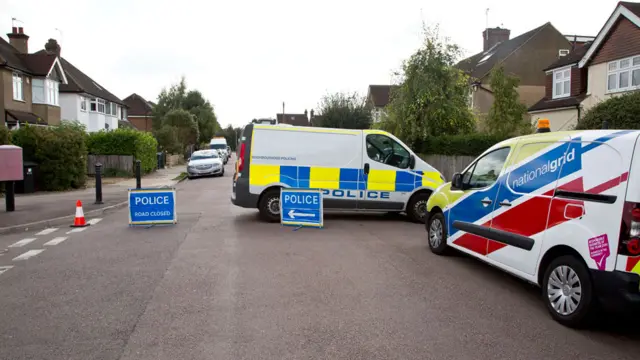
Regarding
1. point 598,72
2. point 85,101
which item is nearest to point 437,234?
point 598,72

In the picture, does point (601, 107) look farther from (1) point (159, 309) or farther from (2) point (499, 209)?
(1) point (159, 309)

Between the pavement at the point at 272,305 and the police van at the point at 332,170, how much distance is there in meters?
2.31

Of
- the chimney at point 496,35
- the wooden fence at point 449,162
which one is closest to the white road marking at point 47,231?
the wooden fence at point 449,162

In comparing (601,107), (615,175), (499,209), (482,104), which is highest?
(482,104)

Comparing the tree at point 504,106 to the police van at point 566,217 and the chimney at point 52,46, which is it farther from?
the chimney at point 52,46

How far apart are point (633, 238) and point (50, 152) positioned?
18.3 meters

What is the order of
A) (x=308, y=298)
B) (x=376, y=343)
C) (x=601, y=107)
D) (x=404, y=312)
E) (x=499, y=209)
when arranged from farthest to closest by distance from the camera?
(x=601, y=107) → (x=499, y=209) → (x=308, y=298) → (x=404, y=312) → (x=376, y=343)

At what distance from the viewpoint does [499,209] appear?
621 centimetres

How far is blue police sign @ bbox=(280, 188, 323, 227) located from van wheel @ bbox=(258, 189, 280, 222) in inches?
22.9

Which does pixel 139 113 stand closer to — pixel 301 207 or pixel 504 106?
A: pixel 504 106

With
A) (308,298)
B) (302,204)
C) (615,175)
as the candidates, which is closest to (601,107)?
(302,204)

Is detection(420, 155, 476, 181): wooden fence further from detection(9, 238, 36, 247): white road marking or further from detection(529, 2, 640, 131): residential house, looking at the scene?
detection(9, 238, 36, 247): white road marking

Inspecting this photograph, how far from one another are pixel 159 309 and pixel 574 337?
392 cm

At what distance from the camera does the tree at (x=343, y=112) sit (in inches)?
1411
